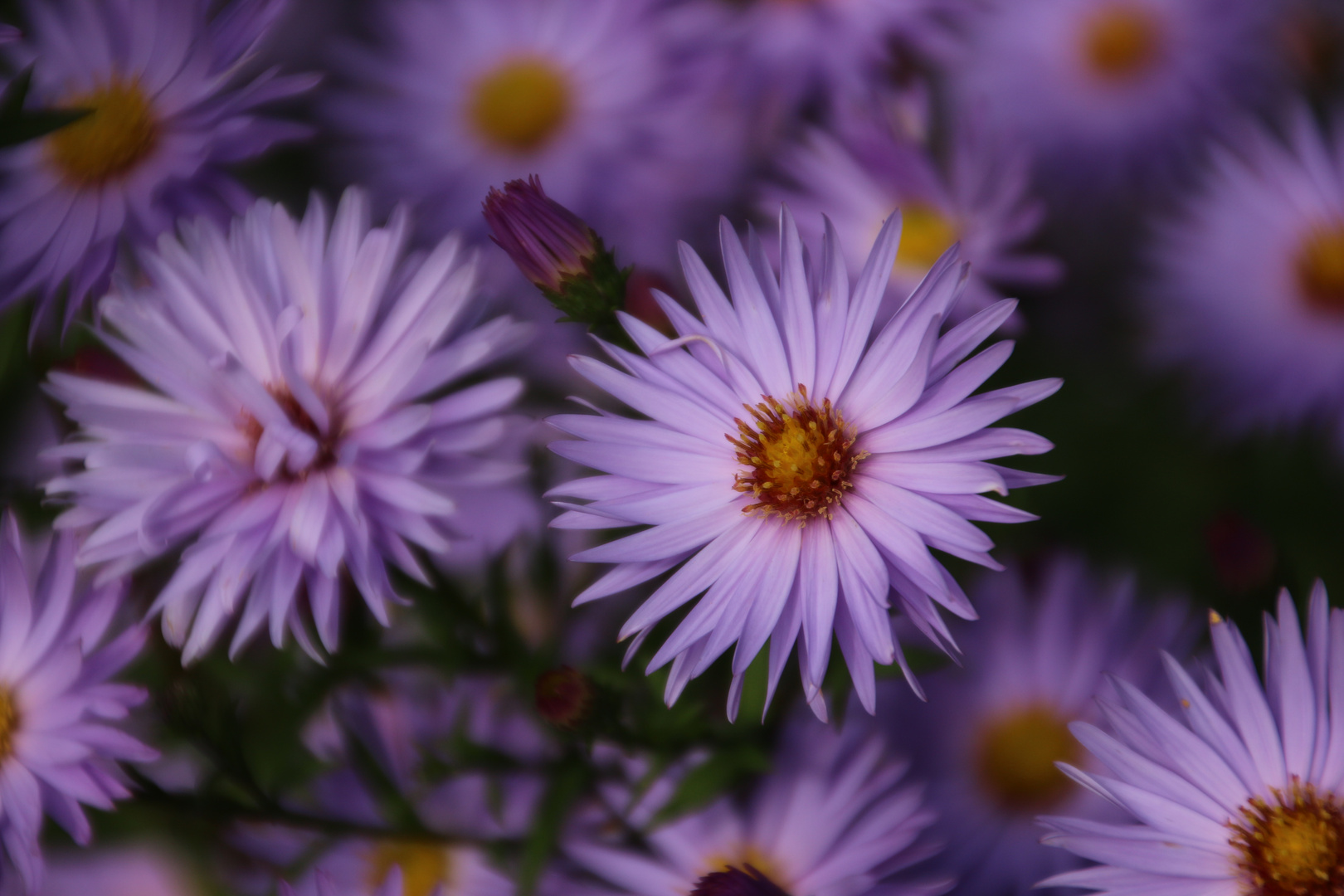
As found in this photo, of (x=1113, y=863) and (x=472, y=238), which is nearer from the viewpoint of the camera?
(x=1113, y=863)

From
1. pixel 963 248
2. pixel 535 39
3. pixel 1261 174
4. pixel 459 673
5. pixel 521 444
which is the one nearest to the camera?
pixel 459 673

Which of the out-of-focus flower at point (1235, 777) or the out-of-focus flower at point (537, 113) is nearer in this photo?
the out-of-focus flower at point (1235, 777)

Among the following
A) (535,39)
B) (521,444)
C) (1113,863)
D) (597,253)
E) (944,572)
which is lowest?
(1113,863)

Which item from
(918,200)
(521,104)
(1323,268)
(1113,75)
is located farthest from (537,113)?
(1323,268)

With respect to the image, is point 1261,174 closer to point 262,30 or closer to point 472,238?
point 472,238

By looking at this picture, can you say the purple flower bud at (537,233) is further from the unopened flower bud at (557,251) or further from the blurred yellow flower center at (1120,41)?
the blurred yellow flower center at (1120,41)

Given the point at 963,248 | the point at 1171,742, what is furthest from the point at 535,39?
the point at 1171,742

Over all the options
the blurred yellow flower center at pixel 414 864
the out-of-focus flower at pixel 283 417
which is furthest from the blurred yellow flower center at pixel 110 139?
the blurred yellow flower center at pixel 414 864
